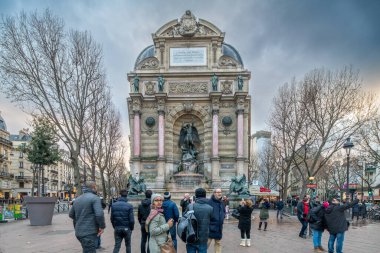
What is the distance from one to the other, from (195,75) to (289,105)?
840cm

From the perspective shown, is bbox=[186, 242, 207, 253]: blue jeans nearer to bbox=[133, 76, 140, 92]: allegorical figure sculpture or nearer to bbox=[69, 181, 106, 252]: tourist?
bbox=[69, 181, 106, 252]: tourist

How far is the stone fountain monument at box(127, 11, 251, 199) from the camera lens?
30.8 meters

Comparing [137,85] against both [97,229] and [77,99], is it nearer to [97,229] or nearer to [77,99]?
[77,99]

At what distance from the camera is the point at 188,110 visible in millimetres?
31984

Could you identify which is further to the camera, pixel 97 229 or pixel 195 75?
pixel 195 75

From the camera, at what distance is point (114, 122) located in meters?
38.7

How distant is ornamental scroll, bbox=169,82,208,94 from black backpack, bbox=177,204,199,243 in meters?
25.5

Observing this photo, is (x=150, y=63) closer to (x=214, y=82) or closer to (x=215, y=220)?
(x=214, y=82)

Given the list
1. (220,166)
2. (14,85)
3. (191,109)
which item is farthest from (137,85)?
(14,85)

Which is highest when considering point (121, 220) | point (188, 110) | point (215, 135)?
point (188, 110)

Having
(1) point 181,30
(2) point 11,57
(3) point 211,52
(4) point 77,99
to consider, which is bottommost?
(4) point 77,99

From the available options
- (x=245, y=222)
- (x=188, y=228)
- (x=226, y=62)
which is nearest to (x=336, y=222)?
(x=245, y=222)

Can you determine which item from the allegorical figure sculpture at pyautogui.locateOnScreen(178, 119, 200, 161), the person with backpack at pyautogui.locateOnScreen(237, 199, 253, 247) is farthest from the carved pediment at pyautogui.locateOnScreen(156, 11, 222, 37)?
the person with backpack at pyautogui.locateOnScreen(237, 199, 253, 247)

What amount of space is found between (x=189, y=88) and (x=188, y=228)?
84.8 ft
